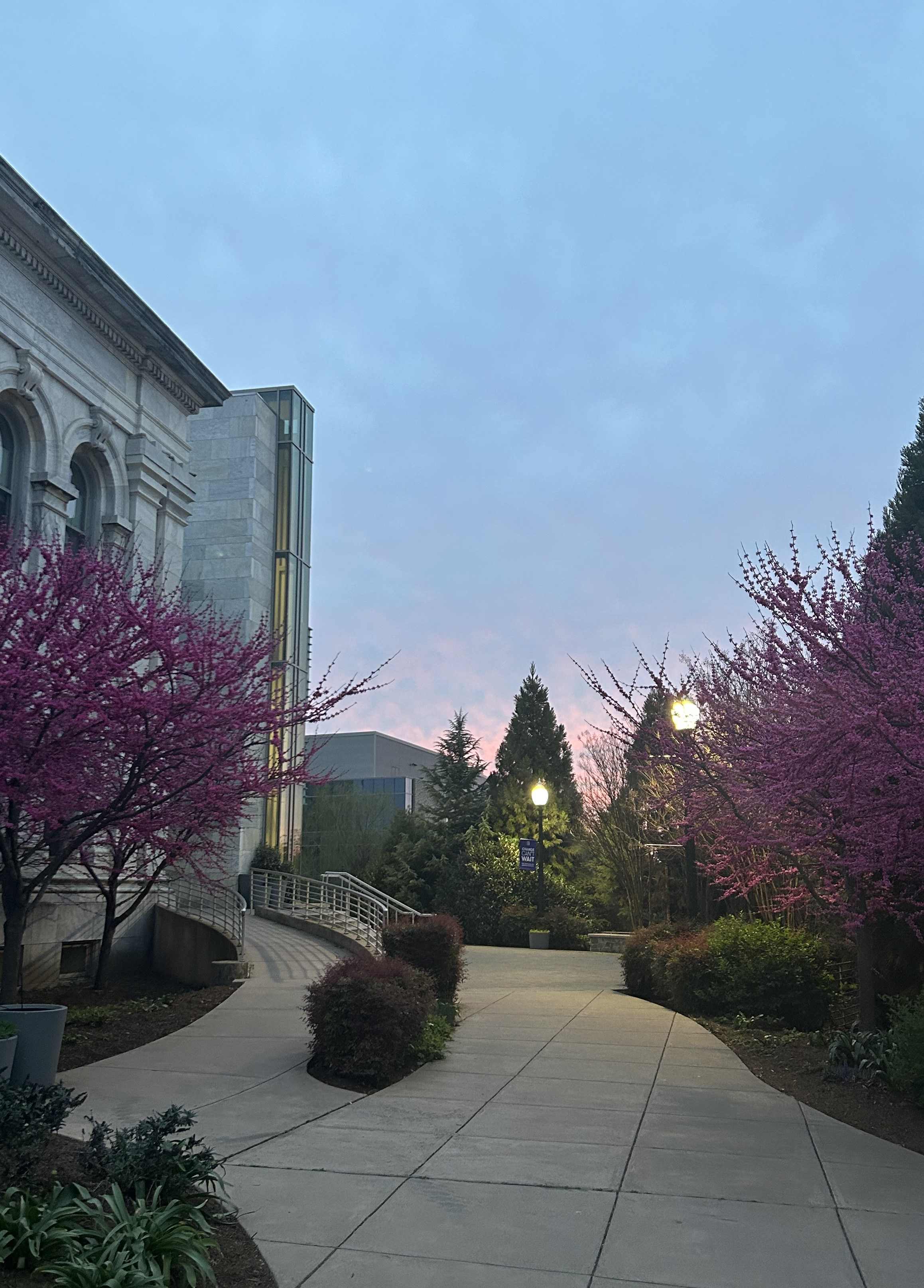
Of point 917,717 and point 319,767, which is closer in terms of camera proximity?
point 917,717

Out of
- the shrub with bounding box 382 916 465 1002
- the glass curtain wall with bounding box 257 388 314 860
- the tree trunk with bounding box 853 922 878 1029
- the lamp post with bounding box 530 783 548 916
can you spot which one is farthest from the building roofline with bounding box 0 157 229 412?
the glass curtain wall with bounding box 257 388 314 860

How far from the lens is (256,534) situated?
39.9 metres

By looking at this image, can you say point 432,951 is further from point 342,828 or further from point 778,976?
point 342,828

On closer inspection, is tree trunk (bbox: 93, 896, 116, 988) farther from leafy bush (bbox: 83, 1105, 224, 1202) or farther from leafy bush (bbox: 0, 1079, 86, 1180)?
leafy bush (bbox: 83, 1105, 224, 1202)

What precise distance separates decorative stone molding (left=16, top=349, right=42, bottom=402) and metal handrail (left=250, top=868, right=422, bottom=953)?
431 inches

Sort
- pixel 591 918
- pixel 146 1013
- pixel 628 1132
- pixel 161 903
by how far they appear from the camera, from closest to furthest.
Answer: pixel 628 1132
pixel 146 1013
pixel 161 903
pixel 591 918

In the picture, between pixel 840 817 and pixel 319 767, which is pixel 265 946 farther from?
pixel 319 767

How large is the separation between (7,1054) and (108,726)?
11.6ft

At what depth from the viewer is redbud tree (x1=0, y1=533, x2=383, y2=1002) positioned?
1039 centimetres

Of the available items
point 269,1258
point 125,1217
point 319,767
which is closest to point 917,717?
point 269,1258

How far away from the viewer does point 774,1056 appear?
469 inches

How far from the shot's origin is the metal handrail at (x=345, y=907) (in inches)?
888

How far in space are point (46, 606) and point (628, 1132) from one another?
8042 millimetres

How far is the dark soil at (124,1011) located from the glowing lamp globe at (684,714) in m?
7.46
